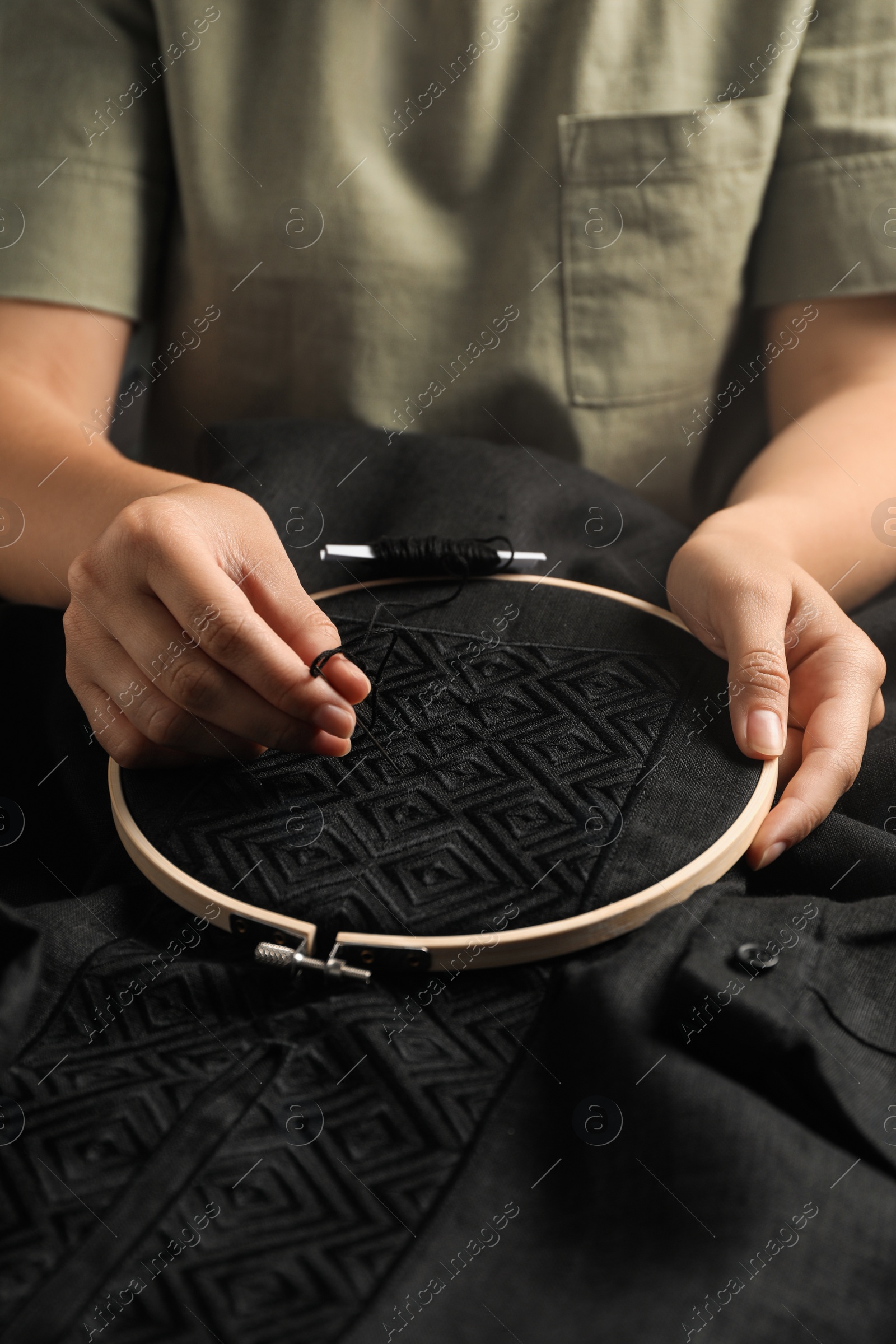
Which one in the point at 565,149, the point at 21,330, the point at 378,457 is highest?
the point at 565,149

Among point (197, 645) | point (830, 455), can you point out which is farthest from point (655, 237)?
point (197, 645)

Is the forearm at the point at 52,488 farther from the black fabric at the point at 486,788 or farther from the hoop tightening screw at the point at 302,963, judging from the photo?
the hoop tightening screw at the point at 302,963

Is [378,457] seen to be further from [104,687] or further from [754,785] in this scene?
[754,785]

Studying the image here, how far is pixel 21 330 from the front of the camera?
0.99 metres

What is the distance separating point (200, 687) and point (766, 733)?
0.39 meters

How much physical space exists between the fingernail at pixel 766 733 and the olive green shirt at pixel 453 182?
0.35 m

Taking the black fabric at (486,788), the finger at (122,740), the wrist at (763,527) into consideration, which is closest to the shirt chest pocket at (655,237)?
the wrist at (763,527)

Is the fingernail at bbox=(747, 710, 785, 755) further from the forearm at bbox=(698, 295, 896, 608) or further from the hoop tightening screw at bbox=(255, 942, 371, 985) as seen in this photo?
the hoop tightening screw at bbox=(255, 942, 371, 985)

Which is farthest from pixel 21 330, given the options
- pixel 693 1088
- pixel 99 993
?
pixel 693 1088

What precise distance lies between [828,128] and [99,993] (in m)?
1.07

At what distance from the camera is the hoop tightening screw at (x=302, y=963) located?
564mm

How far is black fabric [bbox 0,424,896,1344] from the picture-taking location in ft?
1.44

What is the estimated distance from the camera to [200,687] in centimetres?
64

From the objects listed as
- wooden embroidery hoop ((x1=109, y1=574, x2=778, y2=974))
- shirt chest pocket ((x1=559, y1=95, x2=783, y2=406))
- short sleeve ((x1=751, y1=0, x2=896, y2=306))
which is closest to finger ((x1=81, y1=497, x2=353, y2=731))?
wooden embroidery hoop ((x1=109, y1=574, x2=778, y2=974))
